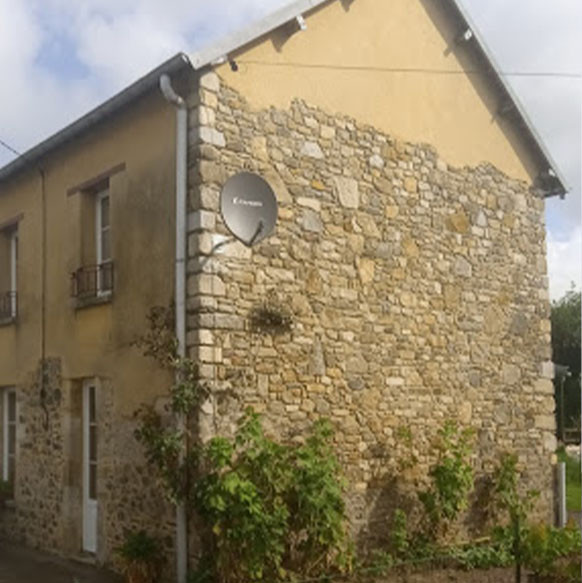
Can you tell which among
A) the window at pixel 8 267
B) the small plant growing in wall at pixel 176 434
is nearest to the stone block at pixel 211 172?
the small plant growing in wall at pixel 176 434

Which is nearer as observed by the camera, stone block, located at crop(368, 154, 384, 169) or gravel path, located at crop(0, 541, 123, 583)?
gravel path, located at crop(0, 541, 123, 583)

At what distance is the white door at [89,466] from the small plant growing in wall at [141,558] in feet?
5.42

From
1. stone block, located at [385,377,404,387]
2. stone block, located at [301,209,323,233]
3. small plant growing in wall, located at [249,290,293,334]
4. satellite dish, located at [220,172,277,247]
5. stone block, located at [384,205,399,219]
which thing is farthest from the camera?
stone block, located at [384,205,399,219]

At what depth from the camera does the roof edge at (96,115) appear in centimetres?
855

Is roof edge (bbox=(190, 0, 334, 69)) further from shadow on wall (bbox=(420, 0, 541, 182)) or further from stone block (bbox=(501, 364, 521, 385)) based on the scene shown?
stone block (bbox=(501, 364, 521, 385))

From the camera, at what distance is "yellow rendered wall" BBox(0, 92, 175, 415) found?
8.88 meters

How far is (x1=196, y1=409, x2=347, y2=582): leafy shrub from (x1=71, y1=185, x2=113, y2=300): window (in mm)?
2824

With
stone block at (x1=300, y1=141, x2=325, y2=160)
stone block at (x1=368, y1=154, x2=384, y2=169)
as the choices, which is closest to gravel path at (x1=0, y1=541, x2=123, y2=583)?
stone block at (x1=300, y1=141, x2=325, y2=160)

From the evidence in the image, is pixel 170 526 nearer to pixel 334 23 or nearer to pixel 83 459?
pixel 83 459

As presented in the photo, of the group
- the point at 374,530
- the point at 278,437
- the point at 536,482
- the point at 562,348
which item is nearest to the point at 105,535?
the point at 278,437

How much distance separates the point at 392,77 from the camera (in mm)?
10539

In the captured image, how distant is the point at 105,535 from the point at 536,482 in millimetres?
5758

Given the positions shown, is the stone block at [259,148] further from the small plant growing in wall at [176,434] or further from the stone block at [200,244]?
the small plant growing in wall at [176,434]

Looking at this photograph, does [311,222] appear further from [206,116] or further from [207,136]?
[206,116]
